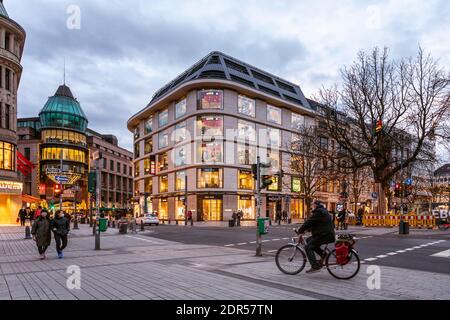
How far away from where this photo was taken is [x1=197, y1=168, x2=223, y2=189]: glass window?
172 feet

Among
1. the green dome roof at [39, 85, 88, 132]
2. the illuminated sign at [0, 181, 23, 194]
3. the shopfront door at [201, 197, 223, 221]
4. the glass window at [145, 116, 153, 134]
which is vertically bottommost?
the shopfront door at [201, 197, 223, 221]

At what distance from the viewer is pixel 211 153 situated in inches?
2085

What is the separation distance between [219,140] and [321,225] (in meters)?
44.7

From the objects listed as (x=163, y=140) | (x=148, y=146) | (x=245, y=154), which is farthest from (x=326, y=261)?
(x=148, y=146)

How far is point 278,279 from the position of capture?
8.48m

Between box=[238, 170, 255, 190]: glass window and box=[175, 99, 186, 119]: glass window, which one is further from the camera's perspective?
box=[175, 99, 186, 119]: glass window

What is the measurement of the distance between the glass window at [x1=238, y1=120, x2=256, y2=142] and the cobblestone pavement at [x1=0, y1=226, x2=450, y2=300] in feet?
145

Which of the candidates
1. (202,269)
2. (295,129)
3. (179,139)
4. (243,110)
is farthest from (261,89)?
(202,269)

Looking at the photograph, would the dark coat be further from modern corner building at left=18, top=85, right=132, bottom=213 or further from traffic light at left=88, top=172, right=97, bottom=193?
modern corner building at left=18, top=85, right=132, bottom=213

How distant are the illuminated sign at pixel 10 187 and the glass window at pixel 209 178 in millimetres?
21705

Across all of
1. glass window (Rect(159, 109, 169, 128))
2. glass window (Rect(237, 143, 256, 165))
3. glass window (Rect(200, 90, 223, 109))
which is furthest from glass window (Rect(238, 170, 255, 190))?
A: glass window (Rect(159, 109, 169, 128))

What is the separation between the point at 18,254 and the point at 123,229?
1131cm

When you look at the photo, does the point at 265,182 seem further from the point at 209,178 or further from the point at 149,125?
the point at 149,125
